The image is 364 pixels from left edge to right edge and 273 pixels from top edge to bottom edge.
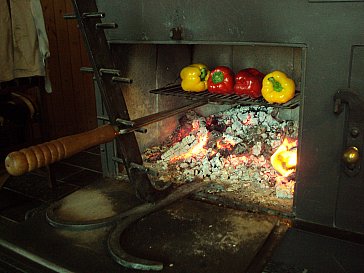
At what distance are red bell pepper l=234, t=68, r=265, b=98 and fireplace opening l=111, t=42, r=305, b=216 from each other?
0.04m

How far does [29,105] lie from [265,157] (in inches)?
67.2

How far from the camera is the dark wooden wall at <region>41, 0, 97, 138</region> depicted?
140 inches

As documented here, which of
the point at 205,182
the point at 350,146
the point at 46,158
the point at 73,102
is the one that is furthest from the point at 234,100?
the point at 73,102

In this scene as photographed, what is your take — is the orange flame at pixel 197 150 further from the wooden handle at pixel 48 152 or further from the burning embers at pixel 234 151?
the wooden handle at pixel 48 152

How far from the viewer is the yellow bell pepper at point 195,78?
183cm

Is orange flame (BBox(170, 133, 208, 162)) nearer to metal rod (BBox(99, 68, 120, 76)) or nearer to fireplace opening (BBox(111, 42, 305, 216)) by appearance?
fireplace opening (BBox(111, 42, 305, 216))

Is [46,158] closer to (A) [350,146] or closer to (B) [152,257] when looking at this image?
(B) [152,257]

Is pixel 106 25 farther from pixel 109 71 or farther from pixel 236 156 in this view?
pixel 236 156

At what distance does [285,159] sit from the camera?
178 cm

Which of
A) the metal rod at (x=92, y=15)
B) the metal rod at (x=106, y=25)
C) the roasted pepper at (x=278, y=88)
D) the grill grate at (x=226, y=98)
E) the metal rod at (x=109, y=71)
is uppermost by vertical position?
the metal rod at (x=92, y=15)

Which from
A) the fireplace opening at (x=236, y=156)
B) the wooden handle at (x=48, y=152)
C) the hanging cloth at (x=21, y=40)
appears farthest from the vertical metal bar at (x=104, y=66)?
the hanging cloth at (x=21, y=40)

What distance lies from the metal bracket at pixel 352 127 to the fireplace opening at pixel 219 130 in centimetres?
35

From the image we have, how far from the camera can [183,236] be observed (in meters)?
1.32

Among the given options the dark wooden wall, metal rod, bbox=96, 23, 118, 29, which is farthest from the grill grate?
the dark wooden wall
